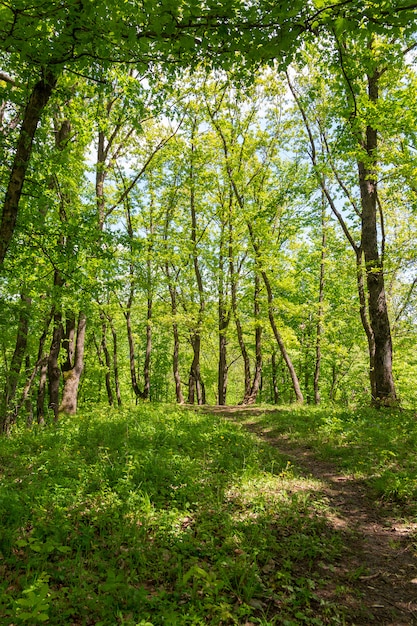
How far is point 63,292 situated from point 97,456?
14.8ft

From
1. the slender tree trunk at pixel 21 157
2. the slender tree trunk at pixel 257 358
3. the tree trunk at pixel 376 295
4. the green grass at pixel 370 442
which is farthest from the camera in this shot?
the slender tree trunk at pixel 257 358

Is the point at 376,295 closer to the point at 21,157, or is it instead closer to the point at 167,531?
the point at 167,531

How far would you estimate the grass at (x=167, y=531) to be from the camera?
10.7 ft

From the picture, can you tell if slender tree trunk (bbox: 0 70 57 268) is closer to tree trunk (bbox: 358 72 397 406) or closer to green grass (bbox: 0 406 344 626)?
green grass (bbox: 0 406 344 626)

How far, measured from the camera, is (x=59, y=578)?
3.53 meters

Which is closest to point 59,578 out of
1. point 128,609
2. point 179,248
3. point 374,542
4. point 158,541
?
point 128,609

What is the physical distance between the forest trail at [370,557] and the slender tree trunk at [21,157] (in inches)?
228

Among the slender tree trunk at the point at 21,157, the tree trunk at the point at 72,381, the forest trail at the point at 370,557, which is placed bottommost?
the forest trail at the point at 370,557

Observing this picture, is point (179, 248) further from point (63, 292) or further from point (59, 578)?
point (59, 578)

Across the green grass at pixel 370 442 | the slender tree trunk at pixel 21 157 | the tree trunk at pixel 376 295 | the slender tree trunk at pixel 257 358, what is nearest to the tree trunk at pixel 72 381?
the green grass at pixel 370 442

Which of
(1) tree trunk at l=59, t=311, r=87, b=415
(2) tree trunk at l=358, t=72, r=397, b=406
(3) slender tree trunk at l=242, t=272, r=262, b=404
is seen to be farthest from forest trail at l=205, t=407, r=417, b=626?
(3) slender tree trunk at l=242, t=272, r=262, b=404

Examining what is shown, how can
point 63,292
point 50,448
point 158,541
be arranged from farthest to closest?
point 63,292, point 50,448, point 158,541

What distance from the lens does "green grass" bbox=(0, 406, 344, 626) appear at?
3.26 meters

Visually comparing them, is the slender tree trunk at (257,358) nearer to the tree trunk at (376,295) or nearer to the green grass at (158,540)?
the tree trunk at (376,295)
